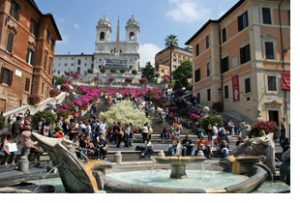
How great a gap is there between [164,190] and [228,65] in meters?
23.4

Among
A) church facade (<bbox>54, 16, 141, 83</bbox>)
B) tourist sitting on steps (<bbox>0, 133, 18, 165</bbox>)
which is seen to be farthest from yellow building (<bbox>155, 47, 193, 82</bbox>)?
tourist sitting on steps (<bbox>0, 133, 18, 165</bbox>)

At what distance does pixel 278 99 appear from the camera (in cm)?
2148

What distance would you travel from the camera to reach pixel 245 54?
2345 centimetres

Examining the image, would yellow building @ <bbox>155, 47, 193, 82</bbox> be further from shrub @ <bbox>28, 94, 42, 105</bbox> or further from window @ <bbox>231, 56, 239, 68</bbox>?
shrub @ <bbox>28, 94, 42, 105</bbox>

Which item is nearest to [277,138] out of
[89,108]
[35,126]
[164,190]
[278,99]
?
[278,99]

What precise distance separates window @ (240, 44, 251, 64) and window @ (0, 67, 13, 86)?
21626mm

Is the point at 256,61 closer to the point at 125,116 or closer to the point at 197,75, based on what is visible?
the point at 197,75

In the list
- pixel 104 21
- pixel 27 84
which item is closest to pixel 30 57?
pixel 27 84

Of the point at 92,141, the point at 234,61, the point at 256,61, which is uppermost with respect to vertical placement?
the point at 234,61

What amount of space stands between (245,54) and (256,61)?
1.83m

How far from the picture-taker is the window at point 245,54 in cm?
2302

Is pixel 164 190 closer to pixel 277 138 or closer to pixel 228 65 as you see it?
pixel 277 138

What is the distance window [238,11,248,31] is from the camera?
23.5m
